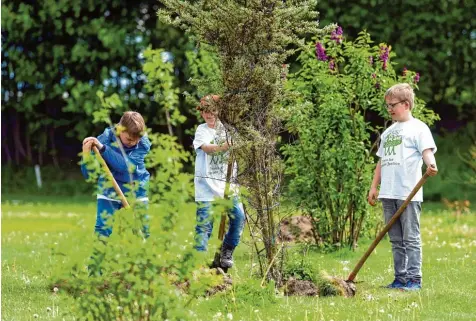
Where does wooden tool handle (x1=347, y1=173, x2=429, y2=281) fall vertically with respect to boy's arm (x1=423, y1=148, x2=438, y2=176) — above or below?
below

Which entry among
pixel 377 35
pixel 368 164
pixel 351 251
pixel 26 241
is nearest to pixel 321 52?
pixel 368 164

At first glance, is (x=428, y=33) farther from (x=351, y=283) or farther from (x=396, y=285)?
(x=351, y=283)

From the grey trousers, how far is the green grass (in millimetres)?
209

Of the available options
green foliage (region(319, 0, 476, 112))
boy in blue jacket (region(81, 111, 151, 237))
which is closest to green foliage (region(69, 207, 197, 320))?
boy in blue jacket (region(81, 111, 151, 237))

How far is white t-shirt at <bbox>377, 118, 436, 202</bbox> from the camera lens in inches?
279

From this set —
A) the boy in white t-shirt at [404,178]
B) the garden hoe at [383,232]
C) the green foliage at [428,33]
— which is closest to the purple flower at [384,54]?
the boy in white t-shirt at [404,178]

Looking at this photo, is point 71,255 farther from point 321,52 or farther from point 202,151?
point 321,52

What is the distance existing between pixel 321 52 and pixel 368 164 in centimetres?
137

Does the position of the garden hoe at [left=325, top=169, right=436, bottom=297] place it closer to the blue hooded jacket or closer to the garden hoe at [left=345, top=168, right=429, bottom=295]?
the garden hoe at [left=345, top=168, right=429, bottom=295]

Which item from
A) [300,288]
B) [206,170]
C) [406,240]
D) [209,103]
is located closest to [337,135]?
[206,170]

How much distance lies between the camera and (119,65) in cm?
1856

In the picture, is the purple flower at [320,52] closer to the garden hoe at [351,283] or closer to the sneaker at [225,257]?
the sneaker at [225,257]

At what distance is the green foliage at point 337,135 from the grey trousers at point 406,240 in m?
1.92

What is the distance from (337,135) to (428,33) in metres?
8.45
